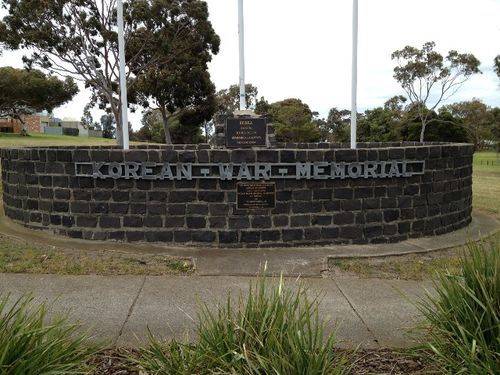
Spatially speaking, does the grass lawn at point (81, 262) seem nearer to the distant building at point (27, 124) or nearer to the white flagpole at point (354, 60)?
the white flagpole at point (354, 60)

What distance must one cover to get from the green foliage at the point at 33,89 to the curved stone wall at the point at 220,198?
36.3 m

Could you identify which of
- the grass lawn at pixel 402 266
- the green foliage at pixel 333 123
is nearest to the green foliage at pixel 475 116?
the green foliage at pixel 333 123

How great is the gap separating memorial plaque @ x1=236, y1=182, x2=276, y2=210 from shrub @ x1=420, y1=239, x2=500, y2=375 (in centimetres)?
435

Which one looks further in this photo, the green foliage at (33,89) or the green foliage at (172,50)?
the green foliage at (33,89)

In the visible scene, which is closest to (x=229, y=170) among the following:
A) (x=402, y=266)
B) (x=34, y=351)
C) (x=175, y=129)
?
(x=402, y=266)

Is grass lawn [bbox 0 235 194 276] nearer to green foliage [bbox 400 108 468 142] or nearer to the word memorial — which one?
the word memorial

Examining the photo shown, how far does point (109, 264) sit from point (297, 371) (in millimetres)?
4425

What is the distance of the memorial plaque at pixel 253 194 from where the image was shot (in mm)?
8008

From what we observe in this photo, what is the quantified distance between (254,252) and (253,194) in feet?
3.18

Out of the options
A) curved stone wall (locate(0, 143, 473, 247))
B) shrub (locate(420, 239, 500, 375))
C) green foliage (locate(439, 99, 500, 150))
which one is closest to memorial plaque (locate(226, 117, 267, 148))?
curved stone wall (locate(0, 143, 473, 247))

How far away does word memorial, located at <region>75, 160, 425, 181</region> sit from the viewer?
796 cm

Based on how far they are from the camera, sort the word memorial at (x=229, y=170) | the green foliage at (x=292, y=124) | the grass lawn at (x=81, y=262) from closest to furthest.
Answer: the grass lawn at (x=81, y=262) < the word memorial at (x=229, y=170) < the green foliage at (x=292, y=124)

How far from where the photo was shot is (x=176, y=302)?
210 inches

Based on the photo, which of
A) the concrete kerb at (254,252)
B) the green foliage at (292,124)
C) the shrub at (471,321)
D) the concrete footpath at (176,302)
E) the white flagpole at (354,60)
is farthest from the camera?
the green foliage at (292,124)
